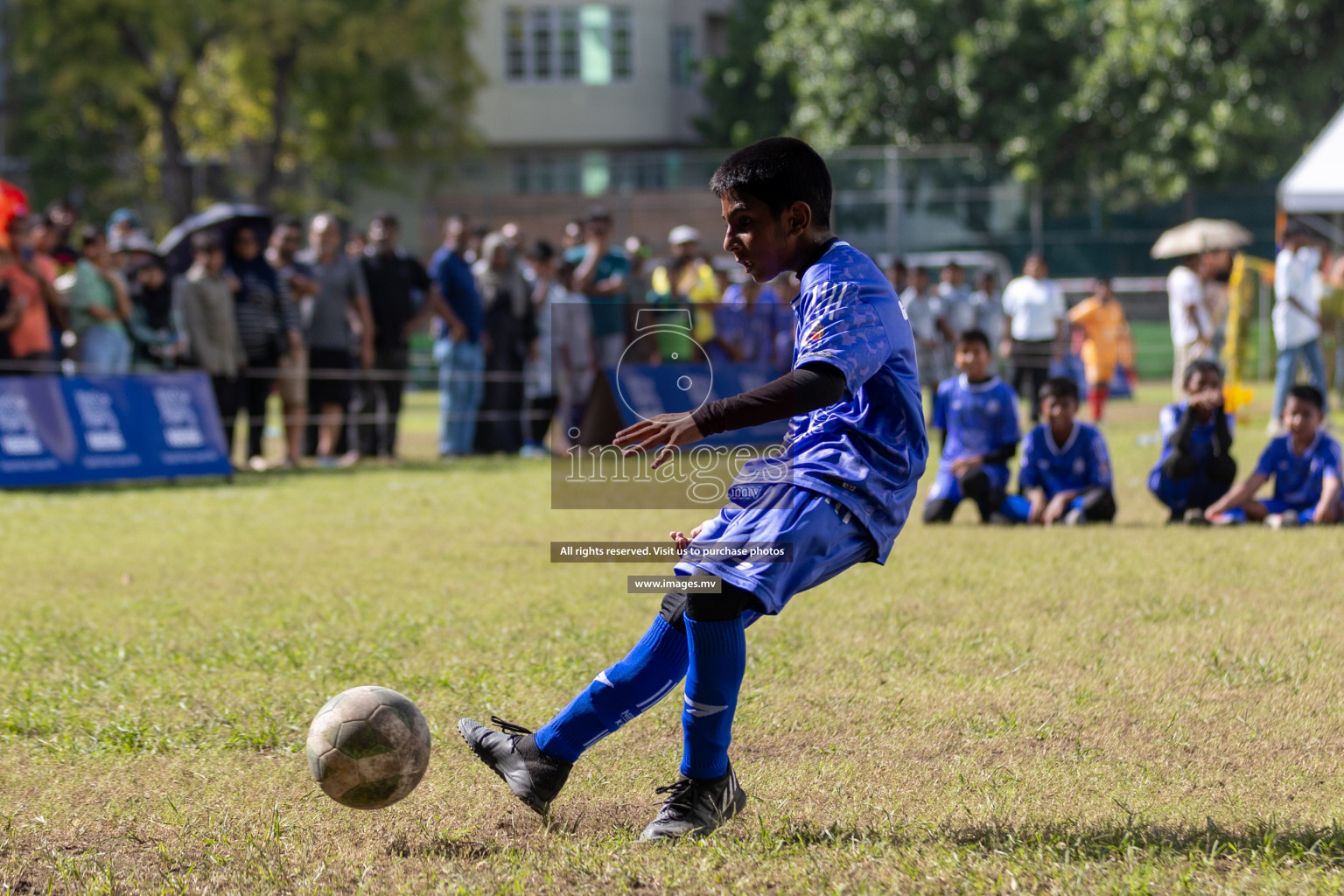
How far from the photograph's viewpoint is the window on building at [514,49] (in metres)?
49.8

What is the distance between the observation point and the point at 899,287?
2019 centimetres

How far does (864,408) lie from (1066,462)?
7.05 m

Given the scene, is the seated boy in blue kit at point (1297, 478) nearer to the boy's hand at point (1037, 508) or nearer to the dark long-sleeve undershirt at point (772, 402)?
the boy's hand at point (1037, 508)

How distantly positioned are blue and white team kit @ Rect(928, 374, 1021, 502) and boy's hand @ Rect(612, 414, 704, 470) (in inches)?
287

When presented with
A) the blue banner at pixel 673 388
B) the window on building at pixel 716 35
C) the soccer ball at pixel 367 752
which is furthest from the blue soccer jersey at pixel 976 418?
the window on building at pixel 716 35

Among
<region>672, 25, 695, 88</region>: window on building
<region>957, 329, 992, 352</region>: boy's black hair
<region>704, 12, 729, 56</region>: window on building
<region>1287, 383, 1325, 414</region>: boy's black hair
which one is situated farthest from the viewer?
<region>704, 12, 729, 56</region>: window on building

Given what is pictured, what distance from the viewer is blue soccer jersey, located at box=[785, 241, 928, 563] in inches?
149

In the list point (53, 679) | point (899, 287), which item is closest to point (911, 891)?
point (53, 679)

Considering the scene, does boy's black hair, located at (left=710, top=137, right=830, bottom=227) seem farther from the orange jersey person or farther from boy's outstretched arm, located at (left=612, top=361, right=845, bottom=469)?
the orange jersey person

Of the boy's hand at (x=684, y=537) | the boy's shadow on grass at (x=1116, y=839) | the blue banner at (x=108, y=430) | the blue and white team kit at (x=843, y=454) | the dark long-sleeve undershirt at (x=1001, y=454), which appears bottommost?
the blue banner at (x=108, y=430)

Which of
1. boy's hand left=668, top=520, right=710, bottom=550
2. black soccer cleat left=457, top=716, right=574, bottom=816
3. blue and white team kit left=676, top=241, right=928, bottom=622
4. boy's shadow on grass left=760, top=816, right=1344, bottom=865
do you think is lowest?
boy's shadow on grass left=760, top=816, right=1344, bottom=865

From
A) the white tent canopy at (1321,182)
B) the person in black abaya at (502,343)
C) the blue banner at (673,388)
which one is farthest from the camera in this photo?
the white tent canopy at (1321,182)

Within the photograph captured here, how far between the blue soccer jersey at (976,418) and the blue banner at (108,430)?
22.3 ft

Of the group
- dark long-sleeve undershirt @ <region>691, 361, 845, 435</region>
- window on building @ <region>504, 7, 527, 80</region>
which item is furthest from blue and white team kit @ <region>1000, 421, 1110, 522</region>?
window on building @ <region>504, 7, 527, 80</region>
